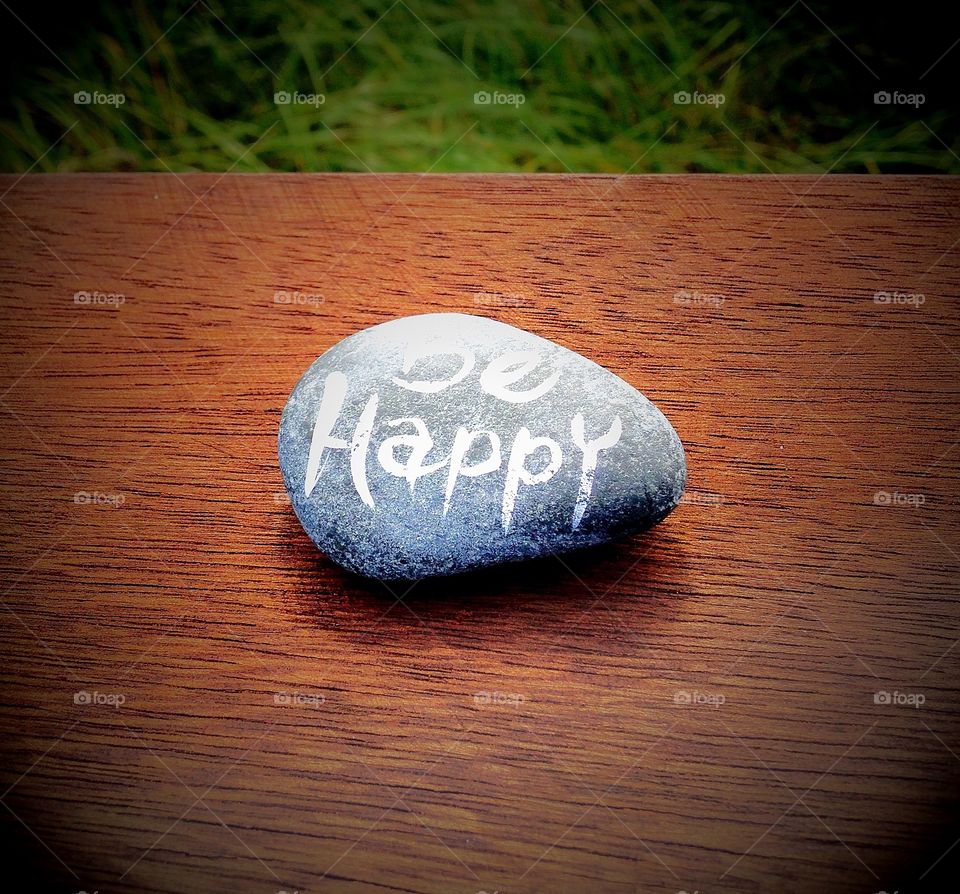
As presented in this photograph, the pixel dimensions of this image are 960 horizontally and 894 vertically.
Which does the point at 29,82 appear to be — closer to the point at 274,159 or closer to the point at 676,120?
the point at 274,159

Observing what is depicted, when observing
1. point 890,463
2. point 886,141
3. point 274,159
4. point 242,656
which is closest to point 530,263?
point 890,463
